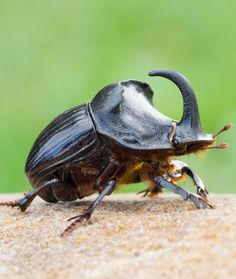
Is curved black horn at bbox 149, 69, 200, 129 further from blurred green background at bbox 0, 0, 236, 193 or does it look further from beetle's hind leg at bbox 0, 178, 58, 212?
blurred green background at bbox 0, 0, 236, 193

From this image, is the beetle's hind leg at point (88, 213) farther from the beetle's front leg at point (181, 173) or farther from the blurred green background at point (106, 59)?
the blurred green background at point (106, 59)

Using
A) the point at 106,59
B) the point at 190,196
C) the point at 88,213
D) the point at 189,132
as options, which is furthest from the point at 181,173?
the point at 106,59

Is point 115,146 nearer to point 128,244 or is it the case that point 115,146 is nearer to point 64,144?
point 64,144

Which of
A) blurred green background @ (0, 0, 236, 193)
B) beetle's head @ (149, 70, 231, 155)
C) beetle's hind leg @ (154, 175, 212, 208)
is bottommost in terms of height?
blurred green background @ (0, 0, 236, 193)

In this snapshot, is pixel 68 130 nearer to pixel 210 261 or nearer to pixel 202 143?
pixel 202 143

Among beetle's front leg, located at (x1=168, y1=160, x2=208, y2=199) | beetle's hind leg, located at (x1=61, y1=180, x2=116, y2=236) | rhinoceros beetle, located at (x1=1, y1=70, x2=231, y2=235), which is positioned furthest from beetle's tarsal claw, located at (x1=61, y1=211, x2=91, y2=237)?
beetle's front leg, located at (x1=168, y1=160, x2=208, y2=199)

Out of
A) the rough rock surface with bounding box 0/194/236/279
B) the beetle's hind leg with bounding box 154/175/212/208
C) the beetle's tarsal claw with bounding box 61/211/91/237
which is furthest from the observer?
the beetle's hind leg with bounding box 154/175/212/208

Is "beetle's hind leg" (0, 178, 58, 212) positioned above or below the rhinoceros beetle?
below

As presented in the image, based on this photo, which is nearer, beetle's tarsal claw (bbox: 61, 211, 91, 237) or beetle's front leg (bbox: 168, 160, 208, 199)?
beetle's tarsal claw (bbox: 61, 211, 91, 237)
